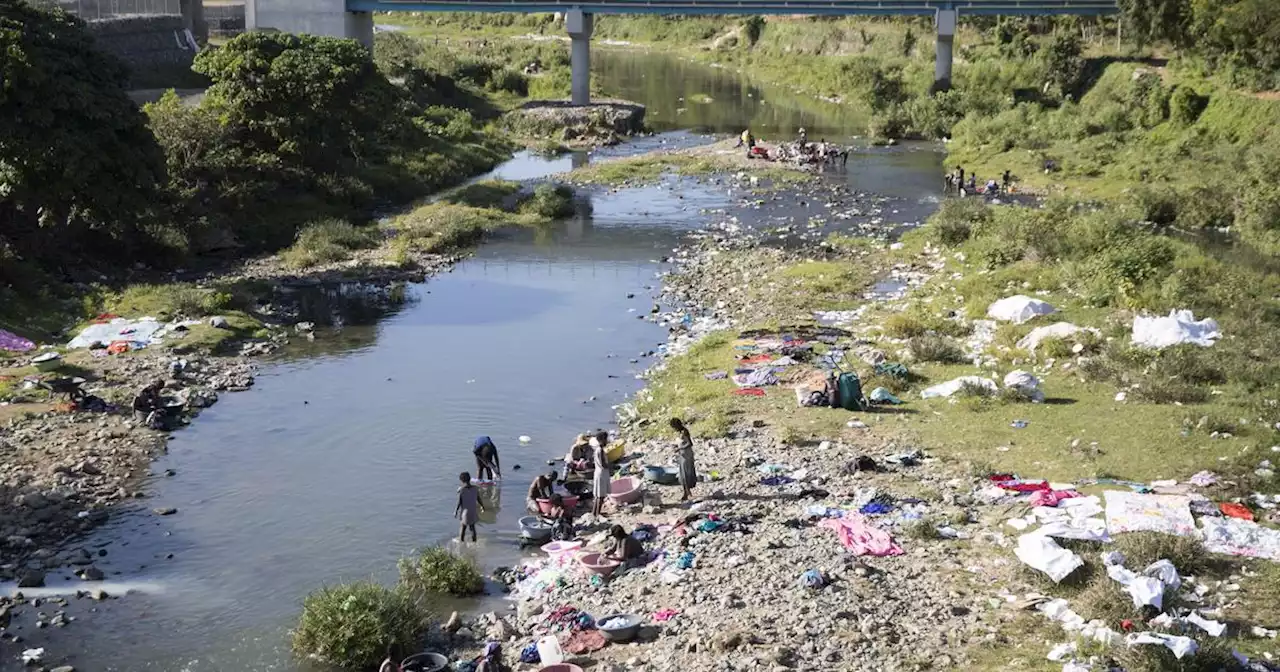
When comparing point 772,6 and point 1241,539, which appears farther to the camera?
point 772,6

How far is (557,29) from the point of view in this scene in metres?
105

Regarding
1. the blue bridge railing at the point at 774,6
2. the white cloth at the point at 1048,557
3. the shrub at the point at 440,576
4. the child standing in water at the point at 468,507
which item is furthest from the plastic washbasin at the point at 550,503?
the blue bridge railing at the point at 774,6

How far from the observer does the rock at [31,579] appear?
14789 millimetres

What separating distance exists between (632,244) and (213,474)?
19.6m

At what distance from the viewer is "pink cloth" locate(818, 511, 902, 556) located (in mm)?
14109

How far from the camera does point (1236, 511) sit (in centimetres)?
1430

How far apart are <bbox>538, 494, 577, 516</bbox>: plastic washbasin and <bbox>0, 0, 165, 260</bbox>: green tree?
15.0 metres

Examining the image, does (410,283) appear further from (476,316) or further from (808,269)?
(808,269)

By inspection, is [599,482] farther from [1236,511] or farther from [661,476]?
[1236,511]

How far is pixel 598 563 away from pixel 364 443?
6822mm

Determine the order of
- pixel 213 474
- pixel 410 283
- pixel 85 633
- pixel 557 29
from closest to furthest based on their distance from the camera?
pixel 85 633
pixel 213 474
pixel 410 283
pixel 557 29

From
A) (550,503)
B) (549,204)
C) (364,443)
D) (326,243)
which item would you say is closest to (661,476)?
(550,503)

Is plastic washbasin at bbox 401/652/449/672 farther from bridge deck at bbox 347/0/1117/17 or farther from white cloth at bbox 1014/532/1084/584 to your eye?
bridge deck at bbox 347/0/1117/17

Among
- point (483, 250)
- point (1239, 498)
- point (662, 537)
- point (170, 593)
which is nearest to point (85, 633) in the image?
point (170, 593)
